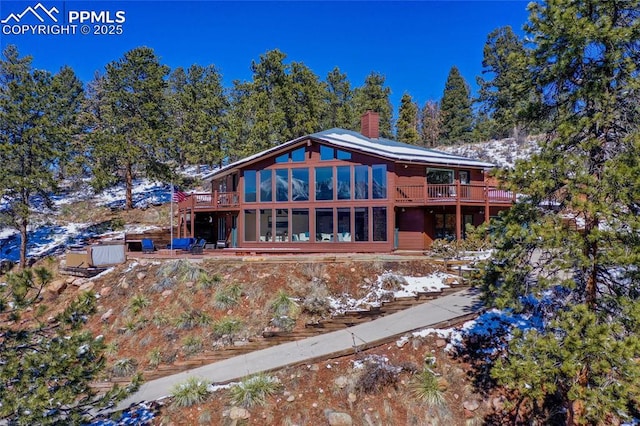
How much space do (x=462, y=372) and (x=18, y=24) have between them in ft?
75.8

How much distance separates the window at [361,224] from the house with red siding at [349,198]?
0.05m

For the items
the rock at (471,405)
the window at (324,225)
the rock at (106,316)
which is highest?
the window at (324,225)

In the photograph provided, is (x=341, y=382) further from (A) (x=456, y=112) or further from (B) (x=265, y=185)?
(A) (x=456, y=112)

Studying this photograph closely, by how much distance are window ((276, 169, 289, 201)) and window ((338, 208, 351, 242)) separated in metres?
2.98

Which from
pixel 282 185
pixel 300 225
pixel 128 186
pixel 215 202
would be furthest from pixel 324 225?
pixel 128 186

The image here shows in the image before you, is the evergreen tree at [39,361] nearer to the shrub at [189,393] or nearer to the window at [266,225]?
the shrub at [189,393]

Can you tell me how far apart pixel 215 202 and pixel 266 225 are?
3.25 m

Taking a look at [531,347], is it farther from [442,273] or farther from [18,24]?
[18,24]

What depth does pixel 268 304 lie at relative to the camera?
1269cm

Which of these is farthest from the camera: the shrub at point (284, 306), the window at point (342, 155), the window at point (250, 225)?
the window at point (250, 225)

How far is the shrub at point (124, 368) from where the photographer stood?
A: 35.3ft

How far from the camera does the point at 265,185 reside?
2016 centimetres

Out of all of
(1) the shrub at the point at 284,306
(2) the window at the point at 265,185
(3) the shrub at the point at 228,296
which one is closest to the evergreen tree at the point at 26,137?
(2) the window at the point at 265,185

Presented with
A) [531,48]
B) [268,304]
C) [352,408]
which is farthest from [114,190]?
[531,48]
